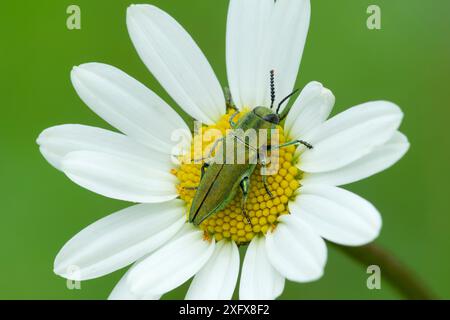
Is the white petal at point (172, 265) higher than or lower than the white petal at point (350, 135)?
lower

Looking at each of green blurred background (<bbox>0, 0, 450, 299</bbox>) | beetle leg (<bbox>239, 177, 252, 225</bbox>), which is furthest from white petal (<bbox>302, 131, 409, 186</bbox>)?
green blurred background (<bbox>0, 0, 450, 299</bbox>)

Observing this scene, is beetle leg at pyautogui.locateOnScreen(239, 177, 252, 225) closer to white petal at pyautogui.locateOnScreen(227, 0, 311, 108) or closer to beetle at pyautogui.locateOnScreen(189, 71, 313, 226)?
beetle at pyautogui.locateOnScreen(189, 71, 313, 226)

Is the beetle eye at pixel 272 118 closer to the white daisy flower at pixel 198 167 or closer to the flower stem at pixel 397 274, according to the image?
the white daisy flower at pixel 198 167

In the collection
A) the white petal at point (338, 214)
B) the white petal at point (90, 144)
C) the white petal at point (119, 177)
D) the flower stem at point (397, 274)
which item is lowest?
the flower stem at point (397, 274)

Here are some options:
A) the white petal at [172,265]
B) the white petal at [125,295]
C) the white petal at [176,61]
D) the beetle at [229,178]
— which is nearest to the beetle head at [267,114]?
the beetle at [229,178]

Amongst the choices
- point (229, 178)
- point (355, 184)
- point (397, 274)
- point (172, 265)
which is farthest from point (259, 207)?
point (355, 184)

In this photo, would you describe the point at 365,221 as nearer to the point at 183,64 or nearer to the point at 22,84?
the point at 183,64
